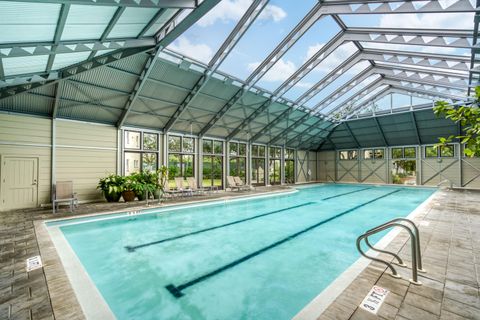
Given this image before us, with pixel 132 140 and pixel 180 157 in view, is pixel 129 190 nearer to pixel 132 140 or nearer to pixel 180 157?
pixel 132 140

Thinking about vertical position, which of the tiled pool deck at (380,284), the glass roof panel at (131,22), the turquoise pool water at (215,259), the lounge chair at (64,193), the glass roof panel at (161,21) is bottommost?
the turquoise pool water at (215,259)

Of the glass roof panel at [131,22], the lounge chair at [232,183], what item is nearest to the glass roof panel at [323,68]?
the lounge chair at [232,183]

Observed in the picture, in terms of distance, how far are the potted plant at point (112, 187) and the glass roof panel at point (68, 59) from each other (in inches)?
152

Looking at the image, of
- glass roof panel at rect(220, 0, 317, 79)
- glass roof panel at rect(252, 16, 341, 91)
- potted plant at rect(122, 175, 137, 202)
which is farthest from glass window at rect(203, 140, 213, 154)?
potted plant at rect(122, 175, 137, 202)

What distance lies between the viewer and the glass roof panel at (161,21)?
5137 mm

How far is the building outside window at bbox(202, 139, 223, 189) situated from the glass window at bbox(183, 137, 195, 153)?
2.47 feet

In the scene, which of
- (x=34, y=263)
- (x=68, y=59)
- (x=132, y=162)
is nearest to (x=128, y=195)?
(x=132, y=162)

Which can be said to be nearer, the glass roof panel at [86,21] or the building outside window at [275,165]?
the glass roof panel at [86,21]

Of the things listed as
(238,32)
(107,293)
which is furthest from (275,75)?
(107,293)

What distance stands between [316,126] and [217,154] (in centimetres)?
750

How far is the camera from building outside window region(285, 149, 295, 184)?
1761 cm

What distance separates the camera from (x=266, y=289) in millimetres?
3018

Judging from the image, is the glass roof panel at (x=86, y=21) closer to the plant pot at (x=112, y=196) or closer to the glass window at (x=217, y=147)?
the plant pot at (x=112, y=196)

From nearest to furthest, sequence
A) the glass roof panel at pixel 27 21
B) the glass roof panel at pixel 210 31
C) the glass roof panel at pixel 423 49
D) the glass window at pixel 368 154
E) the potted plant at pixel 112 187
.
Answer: the glass roof panel at pixel 27 21 < the glass roof panel at pixel 210 31 < the glass roof panel at pixel 423 49 < the potted plant at pixel 112 187 < the glass window at pixel 368 154
